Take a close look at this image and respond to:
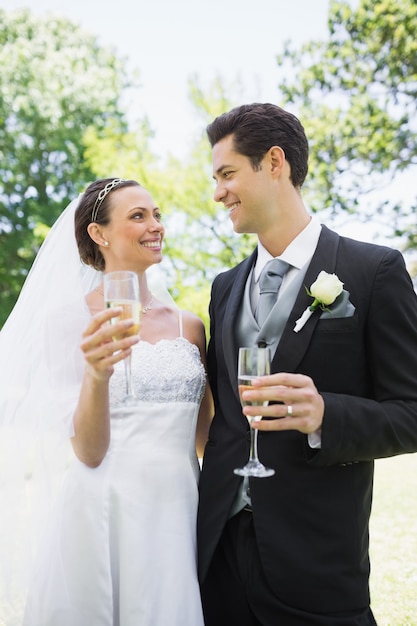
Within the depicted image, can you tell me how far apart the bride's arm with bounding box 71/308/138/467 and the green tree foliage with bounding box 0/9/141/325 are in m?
20.9

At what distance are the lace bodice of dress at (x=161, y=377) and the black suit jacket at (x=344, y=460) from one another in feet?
1.94

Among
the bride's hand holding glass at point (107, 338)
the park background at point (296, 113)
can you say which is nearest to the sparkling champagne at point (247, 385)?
the bride's hand holding glass at point (107, 338)

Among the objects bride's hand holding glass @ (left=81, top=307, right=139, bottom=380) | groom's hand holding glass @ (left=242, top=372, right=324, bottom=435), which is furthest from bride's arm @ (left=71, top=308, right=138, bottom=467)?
groom's hand holding glass @ (left=242, top=372, right=324, bottom=435)

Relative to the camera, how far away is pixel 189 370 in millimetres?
3646

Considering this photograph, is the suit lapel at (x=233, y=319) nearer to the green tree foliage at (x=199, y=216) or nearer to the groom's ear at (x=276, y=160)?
the groom's ear at (x=276, y=160)

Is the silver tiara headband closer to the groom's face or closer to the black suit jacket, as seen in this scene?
the groom's face

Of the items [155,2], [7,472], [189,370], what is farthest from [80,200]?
[155,2]

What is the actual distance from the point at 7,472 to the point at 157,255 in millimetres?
1467

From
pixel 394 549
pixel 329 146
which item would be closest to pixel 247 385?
pixel 394 549

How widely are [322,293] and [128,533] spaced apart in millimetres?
1572

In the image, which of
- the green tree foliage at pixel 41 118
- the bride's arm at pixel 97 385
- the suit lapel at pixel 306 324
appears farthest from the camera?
the green tree foliage at pixel 41 118

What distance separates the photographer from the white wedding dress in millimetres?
3242

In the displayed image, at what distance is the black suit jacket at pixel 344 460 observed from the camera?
2824mm

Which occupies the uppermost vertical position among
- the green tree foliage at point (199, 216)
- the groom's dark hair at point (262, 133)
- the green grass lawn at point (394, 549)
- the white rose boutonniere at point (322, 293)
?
the green tree foliage at point (199, 216)
